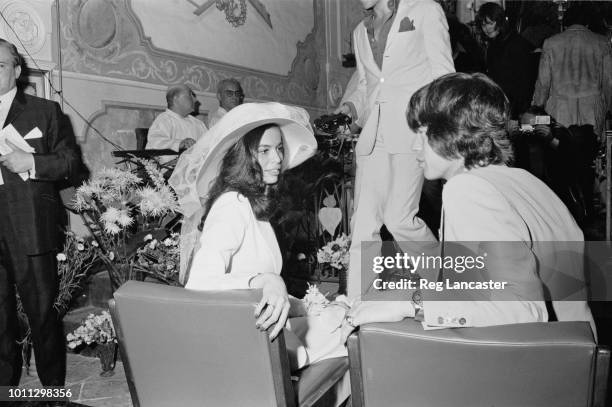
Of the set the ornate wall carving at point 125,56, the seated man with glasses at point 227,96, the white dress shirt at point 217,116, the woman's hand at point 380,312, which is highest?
the ornate wall carving at point 125,56

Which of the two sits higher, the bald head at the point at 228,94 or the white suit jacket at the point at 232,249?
the bald head at the point at 228,94

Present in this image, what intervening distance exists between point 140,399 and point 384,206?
1.82 m

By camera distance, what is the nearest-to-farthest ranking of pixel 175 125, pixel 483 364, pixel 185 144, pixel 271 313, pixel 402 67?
pixel 483 364 → pixel 271 313 → pixel 402 67 → pixel 185 144 → pixel 175 125

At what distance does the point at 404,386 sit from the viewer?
90 cm

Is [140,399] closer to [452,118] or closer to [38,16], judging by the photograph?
[452,118]

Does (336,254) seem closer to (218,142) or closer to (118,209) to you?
(118,209)

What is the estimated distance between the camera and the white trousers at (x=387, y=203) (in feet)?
9.04

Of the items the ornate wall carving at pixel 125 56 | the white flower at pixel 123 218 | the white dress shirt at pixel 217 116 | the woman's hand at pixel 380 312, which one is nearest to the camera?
the woman's hand at pixel 380 312

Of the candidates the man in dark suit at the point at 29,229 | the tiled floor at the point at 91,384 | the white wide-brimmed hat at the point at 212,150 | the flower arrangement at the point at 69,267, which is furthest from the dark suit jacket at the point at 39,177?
the white wide-brimmed hat at the point at 212,150

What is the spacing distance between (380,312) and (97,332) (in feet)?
7.44

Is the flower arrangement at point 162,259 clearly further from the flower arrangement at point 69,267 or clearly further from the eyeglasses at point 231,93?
the eyeglasses at point 231,93

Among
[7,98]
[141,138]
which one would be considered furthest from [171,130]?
[7,98]

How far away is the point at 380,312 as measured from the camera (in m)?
1.10

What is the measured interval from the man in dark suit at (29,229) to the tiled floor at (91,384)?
13 cm
